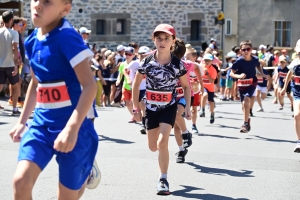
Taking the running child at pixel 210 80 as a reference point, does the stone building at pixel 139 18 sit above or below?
above

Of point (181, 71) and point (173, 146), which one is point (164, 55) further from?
point (173, 146)

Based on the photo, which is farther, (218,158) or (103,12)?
(103,12)

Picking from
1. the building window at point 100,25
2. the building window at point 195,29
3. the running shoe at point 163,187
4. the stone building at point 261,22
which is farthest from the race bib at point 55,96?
the stone building at point 261,22

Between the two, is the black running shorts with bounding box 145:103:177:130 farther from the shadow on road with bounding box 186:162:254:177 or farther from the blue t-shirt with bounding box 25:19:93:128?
the blue t-shirt with bounding box 25:19:93:128

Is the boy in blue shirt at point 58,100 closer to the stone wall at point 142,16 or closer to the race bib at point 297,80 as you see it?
the race bib at point 297,80

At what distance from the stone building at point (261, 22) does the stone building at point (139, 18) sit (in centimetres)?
397

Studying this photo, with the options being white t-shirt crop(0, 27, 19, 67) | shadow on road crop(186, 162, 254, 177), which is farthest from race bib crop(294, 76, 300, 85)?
white t-shirt crop(0, 27, 19, 67)

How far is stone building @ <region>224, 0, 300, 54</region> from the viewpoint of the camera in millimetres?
41438

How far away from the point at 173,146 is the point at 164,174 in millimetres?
3933

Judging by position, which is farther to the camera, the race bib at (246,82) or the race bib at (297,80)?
the race bib at (246,82)

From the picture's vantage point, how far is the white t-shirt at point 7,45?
572 inches

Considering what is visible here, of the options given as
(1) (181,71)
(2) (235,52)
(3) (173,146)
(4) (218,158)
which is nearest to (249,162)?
(4) (218,158)

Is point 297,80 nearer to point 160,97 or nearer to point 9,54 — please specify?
point 160,97

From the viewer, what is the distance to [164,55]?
820cm
